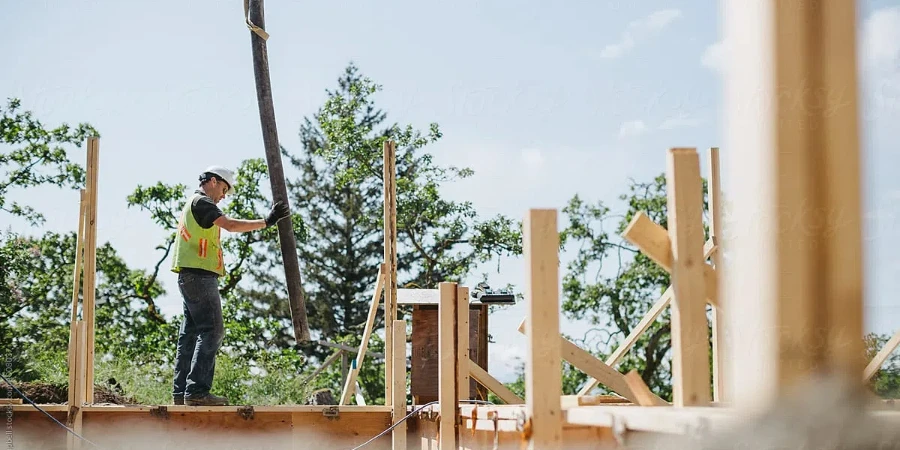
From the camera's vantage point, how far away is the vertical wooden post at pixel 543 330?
2.89m

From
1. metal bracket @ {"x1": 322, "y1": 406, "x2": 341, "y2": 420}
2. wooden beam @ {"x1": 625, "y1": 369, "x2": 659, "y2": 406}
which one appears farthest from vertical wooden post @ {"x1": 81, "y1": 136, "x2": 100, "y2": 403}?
wooden beam @ {"x1": 625, "y1": 369, "x2": 659, "y2": 406}

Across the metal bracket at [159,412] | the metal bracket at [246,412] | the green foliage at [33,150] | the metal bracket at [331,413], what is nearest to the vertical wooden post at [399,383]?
the metal bracket at [331,413]

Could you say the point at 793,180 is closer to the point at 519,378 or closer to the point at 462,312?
the point at 462,312

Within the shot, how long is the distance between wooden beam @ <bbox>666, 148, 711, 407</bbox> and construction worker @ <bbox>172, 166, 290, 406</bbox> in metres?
3.80

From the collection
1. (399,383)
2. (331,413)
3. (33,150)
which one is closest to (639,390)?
(399,383)

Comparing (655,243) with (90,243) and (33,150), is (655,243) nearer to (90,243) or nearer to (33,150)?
(90,243)

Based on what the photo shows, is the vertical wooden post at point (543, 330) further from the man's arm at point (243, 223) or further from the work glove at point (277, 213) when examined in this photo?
the work glove at point (277, 213)

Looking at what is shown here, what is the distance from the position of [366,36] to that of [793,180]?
19.4m

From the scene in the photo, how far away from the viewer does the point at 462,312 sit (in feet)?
14.7

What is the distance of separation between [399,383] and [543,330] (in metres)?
2.66

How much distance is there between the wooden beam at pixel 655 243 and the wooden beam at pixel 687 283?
36 mm

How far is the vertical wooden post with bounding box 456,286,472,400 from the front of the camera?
446cm

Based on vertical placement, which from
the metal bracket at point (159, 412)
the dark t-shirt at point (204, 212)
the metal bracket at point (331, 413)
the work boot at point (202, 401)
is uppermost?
the dark t-shirt at point (204, 212)

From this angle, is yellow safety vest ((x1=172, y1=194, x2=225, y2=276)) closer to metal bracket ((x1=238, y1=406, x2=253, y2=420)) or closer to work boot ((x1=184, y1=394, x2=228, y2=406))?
work boot ((x1=184, y1=394, x2=228, y2=406))
